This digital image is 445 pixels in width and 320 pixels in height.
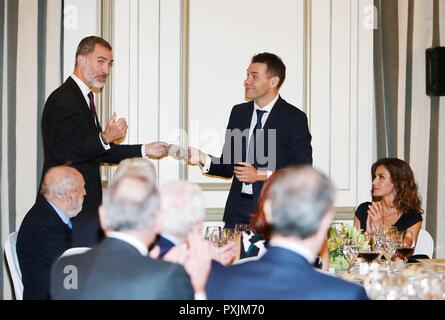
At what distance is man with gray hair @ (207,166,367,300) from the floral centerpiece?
143cm

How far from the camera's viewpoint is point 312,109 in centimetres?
507

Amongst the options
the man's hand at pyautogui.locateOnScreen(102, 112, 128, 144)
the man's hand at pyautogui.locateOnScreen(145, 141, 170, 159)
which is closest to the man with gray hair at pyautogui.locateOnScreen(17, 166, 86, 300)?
the man's hand at pyautogui.locateOnScreen(102, 112, 128, 144)

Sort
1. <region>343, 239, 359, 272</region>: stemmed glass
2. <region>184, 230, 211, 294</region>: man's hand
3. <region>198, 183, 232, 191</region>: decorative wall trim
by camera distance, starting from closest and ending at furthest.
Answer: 1. <region>184, 230, 211, 294</region>: man's hand
2. <region>343, 239, 359, 272</region>: stemmed glass
3. <region>198, 183, 232, 191</region>: decorative wall trim

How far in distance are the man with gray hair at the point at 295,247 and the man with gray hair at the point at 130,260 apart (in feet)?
0.54

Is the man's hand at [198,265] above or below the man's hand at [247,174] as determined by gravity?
below

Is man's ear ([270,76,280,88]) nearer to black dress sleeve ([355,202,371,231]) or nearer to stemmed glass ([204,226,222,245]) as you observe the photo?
black dress sleeve ([355,202,371,231])

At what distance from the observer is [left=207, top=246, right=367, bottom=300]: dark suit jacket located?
163 cm

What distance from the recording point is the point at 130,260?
5.53ft

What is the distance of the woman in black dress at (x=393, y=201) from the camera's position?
157 inches

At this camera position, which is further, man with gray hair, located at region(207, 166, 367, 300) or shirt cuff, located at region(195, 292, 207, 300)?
shirt cuff, located at region(195, 292, 207, 300)

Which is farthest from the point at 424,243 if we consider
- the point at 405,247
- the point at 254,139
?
the point at 254,139

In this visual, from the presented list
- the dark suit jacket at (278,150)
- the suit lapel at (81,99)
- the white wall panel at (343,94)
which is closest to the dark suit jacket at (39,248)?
the suit lapel at (81,99)

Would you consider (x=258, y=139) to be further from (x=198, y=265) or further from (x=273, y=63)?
(x=198, y=265)

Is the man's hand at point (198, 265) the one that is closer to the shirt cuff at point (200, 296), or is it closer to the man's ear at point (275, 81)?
the shirt cuff at point (200, 296)
